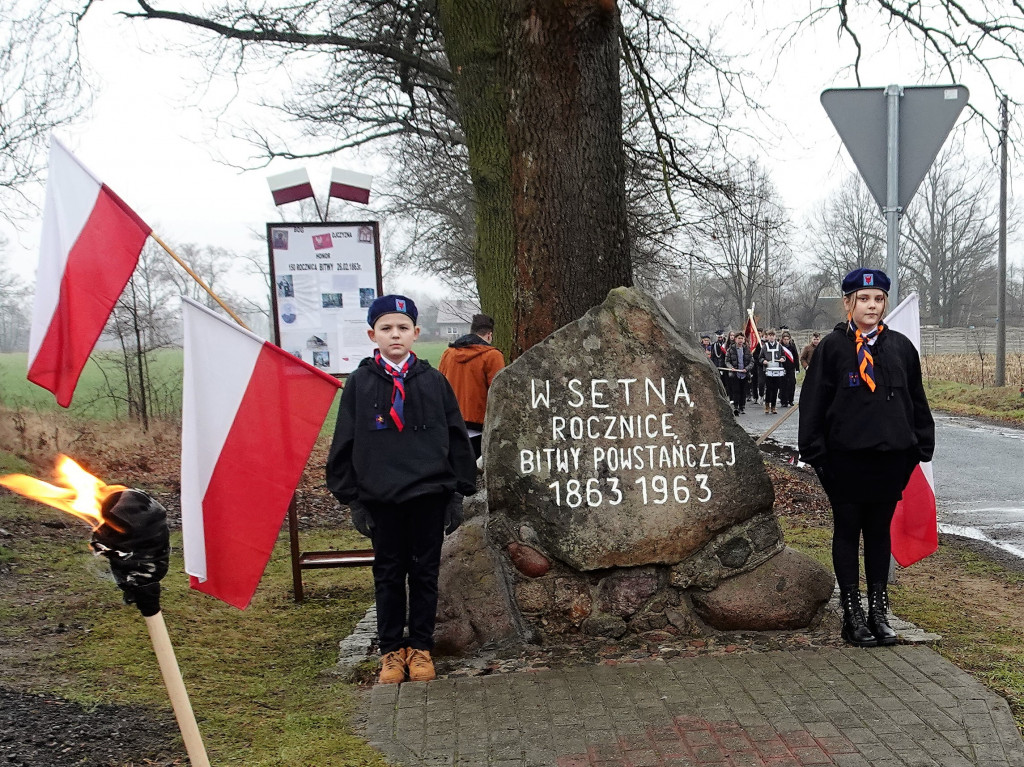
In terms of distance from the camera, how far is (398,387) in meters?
4.32

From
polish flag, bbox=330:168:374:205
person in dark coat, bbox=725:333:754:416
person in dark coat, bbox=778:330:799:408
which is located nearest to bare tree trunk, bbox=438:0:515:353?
polish flag, bbox=330:168:374:205

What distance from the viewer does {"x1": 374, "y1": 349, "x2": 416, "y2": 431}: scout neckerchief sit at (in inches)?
168

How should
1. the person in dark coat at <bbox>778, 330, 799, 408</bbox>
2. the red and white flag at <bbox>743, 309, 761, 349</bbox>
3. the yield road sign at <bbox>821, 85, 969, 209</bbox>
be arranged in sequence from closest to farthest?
the yield road sign at <bbox>821, 85, 969, 209</bbox> < the person in dark coat at <bbox>778, 330, 799, 408</bbox> < the red and white flag at <bbox>743, 309, 761, 349</bbox>

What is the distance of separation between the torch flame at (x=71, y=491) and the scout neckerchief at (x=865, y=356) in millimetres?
3651

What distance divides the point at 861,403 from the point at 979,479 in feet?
22.2

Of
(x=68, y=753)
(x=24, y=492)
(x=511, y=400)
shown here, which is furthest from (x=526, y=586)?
(x=24, y=492)

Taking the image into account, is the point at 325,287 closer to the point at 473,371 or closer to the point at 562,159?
the point at 473,371

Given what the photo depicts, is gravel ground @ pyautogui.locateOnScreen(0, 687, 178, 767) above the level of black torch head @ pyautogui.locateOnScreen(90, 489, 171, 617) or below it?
below

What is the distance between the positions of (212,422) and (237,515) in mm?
442

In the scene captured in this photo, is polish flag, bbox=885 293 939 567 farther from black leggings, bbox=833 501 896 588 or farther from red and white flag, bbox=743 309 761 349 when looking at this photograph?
red and white flag, bbox=743 309 761 349

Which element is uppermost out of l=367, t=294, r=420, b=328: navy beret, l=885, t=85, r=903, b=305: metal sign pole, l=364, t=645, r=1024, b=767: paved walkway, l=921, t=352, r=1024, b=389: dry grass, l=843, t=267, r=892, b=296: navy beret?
l=885, t=85, r=903, b=305: metal sign pole

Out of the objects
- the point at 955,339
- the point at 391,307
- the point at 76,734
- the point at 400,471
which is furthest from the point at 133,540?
the point at 955,339

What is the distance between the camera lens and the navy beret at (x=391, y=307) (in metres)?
4.38

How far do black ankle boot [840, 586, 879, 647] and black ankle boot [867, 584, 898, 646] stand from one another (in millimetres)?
46
